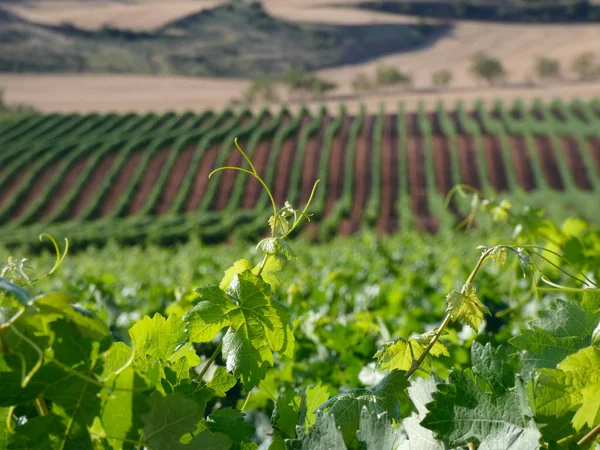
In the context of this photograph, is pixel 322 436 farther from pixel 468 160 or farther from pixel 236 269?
pixel 468 160

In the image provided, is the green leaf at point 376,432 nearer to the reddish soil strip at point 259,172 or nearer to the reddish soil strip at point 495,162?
the reddish soil strip at point 259,172

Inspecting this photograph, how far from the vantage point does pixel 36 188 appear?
103 ft

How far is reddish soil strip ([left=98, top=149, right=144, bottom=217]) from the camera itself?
98.0 ft

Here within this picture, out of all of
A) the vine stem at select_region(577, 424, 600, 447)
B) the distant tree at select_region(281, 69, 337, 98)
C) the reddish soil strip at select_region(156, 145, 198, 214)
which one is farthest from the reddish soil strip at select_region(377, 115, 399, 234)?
the vine stem at select_region(577, 424, 600, 447)

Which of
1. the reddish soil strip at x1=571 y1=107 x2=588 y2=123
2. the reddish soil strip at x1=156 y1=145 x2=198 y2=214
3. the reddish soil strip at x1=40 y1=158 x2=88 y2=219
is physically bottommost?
the reddish soil strip at x1=571 y1=107 x2=588 y2=123

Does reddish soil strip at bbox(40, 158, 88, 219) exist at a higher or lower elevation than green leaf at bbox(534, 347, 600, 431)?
lower

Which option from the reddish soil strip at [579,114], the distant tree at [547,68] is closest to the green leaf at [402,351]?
the reddish soil strip at [579,114]

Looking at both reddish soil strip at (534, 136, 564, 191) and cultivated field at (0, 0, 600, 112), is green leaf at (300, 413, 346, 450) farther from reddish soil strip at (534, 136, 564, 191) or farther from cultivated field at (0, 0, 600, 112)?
Answer: cultivated field at (0, 0, 600, 112)

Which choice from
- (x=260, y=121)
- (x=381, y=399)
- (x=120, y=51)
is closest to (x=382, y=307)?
(x=381, y=399)

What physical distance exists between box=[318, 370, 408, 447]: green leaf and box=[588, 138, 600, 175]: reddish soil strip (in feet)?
111

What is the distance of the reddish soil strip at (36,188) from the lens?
1169 inches

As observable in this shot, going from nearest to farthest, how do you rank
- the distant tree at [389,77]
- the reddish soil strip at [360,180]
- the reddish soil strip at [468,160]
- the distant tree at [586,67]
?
the reddish soil strip at [360,180] < the reddish soil strip at [468,160] < the distant tree at [586,67] < the distant tree at [389,77]

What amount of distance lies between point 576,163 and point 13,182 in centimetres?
2508

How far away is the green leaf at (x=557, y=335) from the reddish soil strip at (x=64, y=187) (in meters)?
30.3
